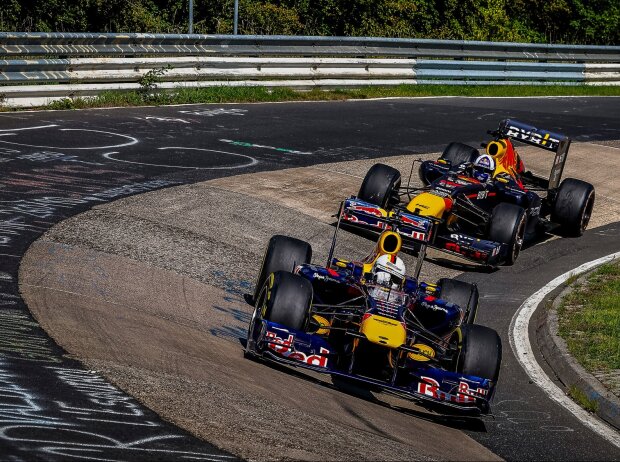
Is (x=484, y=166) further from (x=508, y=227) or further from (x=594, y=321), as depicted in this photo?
(x=594, y=321)

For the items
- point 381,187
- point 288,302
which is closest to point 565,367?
point 288,302

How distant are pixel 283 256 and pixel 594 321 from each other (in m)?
3.40

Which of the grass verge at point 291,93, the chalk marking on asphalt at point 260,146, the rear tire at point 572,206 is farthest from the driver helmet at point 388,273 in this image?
the grass verge at point 291,93

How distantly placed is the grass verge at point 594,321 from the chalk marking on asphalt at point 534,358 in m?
0.34

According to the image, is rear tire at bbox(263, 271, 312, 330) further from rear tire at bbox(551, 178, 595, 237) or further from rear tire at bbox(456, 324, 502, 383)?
rear tire at bbox(551, 178, 595, 237)

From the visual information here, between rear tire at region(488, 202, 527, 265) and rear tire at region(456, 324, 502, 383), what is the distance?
16.2 feet

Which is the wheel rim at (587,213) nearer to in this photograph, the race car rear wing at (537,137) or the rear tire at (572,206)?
the rear tire at (572,206)

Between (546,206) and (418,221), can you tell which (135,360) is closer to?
(418,221)

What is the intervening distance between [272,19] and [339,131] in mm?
13604

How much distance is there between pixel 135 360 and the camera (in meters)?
7.96

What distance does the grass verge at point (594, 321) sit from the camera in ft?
33.5

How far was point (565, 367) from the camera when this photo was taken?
10094 millimetres

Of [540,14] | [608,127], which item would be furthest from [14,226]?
[540,14]

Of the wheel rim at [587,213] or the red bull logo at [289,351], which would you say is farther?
the wheel rim at [587,213]
